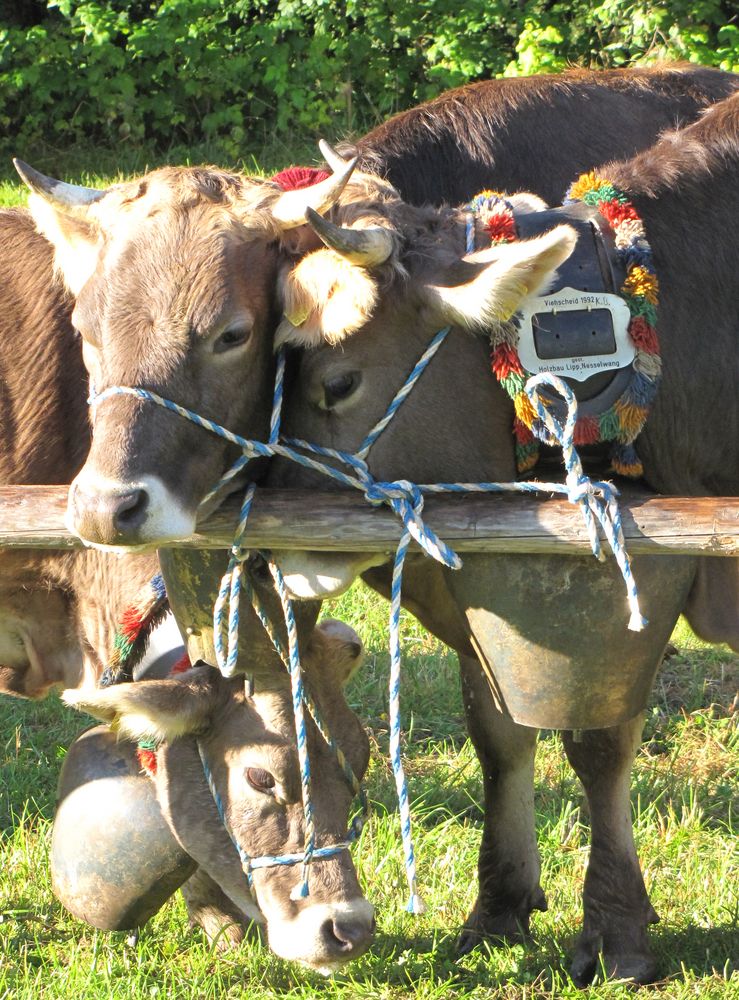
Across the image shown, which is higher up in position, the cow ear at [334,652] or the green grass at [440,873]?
the cow ear at [334,652]

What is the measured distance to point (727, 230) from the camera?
3.21 metres

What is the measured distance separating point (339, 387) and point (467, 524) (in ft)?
1.29

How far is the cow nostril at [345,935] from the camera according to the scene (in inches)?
123

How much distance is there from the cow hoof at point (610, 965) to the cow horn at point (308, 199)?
6.53 feet

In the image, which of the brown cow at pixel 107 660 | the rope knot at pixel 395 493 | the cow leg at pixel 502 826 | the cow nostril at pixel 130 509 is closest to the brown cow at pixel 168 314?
the cow nostril at pixel 130 509

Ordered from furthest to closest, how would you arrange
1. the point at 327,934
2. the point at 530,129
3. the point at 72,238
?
the point at 530,129, the point at 327,934, the point at 72,238

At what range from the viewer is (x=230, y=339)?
2.64m

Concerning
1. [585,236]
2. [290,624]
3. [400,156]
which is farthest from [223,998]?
[400,156]

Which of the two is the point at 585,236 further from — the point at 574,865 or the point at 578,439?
the point at 574,865

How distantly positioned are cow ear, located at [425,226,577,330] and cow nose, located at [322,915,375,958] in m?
1.44

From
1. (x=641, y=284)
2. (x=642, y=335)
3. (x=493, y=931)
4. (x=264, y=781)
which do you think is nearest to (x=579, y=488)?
(x=642, y=335)

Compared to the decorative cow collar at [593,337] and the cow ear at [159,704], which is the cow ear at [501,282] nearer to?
the decorative cow collar at [593,337]

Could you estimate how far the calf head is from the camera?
317 centimetres

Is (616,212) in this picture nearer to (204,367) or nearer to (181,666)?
(204,367)
